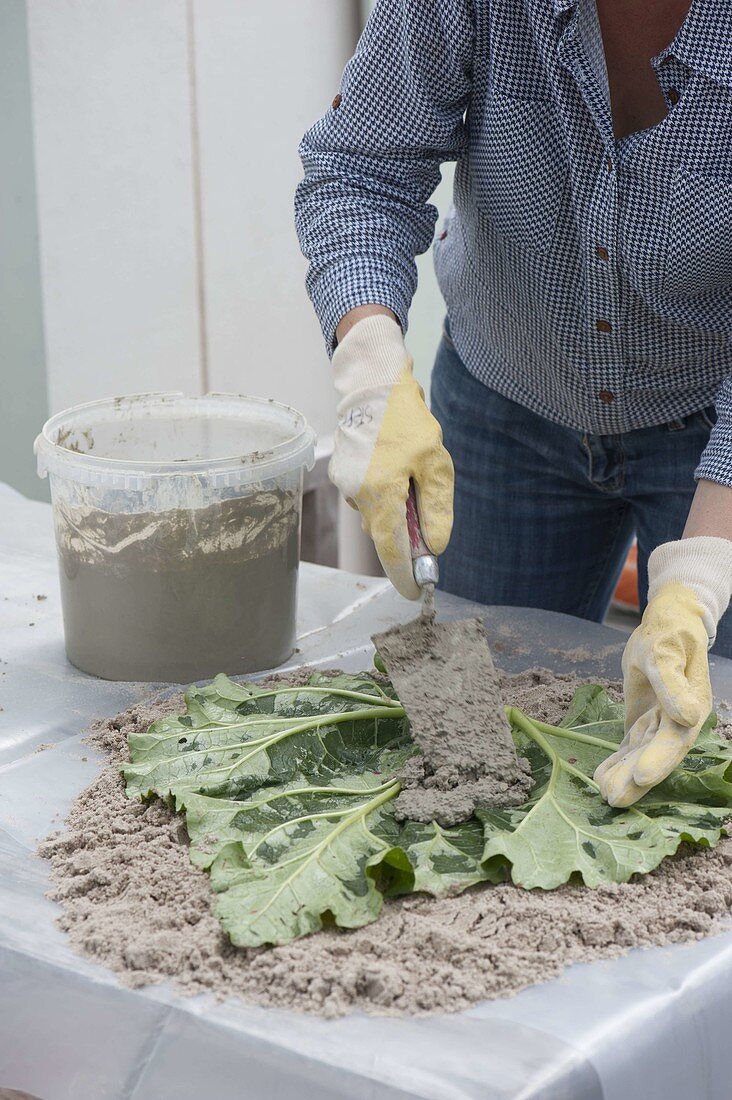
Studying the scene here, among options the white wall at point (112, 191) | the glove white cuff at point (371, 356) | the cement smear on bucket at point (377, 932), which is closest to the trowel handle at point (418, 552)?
the glove white cuff at point (371, 356)

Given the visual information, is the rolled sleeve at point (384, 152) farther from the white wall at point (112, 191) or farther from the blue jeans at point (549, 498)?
the white wall at point (112, 191)

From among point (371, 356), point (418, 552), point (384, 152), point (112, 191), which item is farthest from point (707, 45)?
point (112, 191)

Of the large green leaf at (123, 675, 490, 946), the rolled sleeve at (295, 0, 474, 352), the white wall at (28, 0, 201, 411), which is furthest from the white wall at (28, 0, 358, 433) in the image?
the large green leaf at (123, 675, 490, 946)

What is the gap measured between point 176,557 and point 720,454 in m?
0.72

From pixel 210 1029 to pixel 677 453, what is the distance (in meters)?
1.13

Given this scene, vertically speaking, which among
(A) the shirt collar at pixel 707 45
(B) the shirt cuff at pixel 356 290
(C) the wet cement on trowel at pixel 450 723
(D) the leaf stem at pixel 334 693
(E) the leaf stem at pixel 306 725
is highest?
(A) the shirt collar at pixel 707 45

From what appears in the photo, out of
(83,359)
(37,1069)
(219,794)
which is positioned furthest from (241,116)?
(37,1069)

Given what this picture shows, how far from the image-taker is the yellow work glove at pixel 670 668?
117cm

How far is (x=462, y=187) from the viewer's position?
1660mm

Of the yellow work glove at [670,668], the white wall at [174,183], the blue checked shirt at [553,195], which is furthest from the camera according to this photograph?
the white wall at [174,183]

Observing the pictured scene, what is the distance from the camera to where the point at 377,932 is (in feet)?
3.31

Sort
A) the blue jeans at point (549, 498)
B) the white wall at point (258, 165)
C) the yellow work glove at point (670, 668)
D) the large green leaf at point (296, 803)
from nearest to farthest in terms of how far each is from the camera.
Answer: the large green leaf at point (296, 803) → the yellow work glove at point (670, 668) → the blue jeans at point (549, 498) → the white wall at point (258, 165)

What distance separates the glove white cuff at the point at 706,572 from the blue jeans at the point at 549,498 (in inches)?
15.7

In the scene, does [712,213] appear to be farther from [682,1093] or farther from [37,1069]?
[37,1069]
